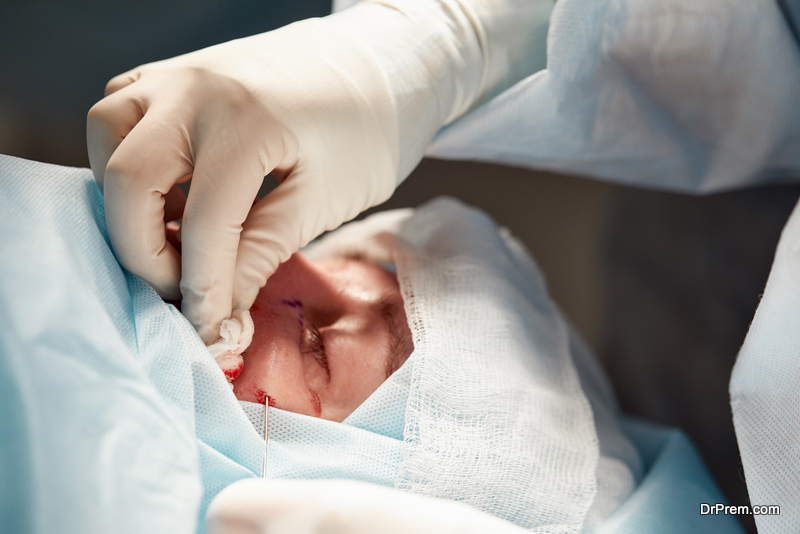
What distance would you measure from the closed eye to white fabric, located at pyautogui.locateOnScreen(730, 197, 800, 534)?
545mm

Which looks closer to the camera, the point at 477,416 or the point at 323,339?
the point at 477,416

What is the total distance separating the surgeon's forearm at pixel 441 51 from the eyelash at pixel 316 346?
10.5 inches

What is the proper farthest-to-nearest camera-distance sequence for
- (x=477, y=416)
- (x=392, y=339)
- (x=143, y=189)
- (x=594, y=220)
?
(x=594, y=220) → (x=392, y=339) → (x=477, y=416) → (x=143, y=189)

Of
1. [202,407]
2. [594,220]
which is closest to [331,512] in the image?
[202,407]

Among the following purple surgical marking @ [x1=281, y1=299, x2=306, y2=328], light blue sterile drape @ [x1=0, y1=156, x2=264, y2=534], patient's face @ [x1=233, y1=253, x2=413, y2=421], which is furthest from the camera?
purple surgical marking @ [x1=281, y1=299, x2=306, y2=328]

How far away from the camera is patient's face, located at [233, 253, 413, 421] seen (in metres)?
0.76

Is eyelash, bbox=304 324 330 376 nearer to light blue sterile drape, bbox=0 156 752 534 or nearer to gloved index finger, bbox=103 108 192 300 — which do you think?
light blue sterile drape, bbox=0 156 752 534

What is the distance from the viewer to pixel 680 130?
101 centimetres

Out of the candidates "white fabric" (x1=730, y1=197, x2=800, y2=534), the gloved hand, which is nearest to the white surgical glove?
the gloved hand

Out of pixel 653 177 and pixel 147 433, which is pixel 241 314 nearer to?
pixel 147 433

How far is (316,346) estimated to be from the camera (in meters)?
0.84

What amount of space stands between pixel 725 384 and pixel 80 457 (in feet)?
3.82

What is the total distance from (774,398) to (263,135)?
2.28ft

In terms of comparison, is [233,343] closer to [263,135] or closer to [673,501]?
[263,135]
